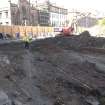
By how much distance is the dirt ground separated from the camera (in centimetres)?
1444

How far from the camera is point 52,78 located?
1703 cm

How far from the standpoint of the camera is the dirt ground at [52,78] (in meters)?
14.4

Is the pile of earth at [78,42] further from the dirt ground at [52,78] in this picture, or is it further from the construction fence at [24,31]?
the construction fence at [24,31]

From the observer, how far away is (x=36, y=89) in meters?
15.3

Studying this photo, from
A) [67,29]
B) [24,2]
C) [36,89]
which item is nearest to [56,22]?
[24,2]

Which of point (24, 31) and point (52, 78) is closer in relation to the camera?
point (52, 78)

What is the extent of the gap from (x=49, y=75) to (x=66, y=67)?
2671 mm

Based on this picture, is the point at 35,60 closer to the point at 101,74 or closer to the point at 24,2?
the point at 101,74

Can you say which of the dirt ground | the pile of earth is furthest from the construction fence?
the dirt ground

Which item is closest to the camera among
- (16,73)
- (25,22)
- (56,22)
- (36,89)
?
(36,89)

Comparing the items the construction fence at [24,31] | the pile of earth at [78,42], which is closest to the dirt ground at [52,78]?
the pile of earth at [78,42]

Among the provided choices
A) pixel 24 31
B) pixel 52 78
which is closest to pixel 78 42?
pixel 52 78

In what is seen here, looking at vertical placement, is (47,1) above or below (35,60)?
above

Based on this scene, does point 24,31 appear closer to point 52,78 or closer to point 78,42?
point 78,42
